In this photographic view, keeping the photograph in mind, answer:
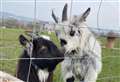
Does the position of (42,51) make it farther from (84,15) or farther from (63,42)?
(84,15)

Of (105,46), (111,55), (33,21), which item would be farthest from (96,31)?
(33,21)

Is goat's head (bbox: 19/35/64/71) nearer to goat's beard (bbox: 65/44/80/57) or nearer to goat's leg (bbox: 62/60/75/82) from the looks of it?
goat's beard (bbox: 65/44/80/57)

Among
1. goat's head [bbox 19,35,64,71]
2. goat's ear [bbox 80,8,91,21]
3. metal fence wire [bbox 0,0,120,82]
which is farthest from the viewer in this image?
goat's ear [bbox 80,8,91,21]

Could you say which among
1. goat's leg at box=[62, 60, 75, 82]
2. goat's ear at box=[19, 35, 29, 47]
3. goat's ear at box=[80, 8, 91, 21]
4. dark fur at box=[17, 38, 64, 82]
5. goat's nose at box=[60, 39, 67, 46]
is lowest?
goat's leg at box=[62, 60, 75, 82]

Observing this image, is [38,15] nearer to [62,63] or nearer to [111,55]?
[62,63]

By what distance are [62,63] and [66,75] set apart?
7.7 inches

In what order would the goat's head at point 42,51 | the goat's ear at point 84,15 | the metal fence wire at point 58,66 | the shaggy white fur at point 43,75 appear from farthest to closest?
the goat's ear at point 84,15 < the shaggy white fur at point 43,75 < the goat's head at point 42,51 < the metal fence wire at point 58,66

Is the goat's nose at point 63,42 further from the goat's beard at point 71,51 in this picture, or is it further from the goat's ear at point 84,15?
the goat's ear at point 84,15

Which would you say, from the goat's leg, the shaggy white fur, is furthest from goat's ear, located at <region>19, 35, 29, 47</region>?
the goat's leg

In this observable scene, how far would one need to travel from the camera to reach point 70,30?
3.10 m

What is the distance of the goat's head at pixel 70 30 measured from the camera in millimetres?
3053

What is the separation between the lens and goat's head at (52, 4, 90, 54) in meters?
3.05

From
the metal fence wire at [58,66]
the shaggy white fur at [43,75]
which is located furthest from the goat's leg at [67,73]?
the shaggy white fur at [43,75]

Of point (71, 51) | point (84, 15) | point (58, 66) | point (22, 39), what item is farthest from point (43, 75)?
point (84, 15)
